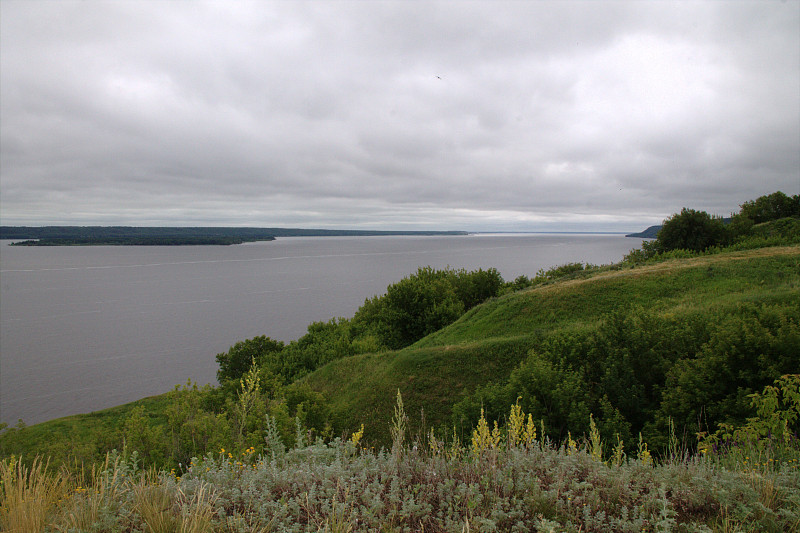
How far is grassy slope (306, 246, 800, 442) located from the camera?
1738 centimetres

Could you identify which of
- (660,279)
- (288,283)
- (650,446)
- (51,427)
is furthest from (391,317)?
(288,283)

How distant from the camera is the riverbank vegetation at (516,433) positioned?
339cm

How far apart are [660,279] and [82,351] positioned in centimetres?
6079

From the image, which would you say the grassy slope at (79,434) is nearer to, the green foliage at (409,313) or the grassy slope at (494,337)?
the grassy slope at (494,337)

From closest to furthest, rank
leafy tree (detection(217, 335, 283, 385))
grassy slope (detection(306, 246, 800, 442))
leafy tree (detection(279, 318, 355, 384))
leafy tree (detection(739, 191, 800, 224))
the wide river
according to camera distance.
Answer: grassy slope (detection(306, 246, 800, 442)) < leafy tree (detection(279, 318, 355, 384)) < leafy tree (detection(217, 335, 283, 385)) < the wide river < leafy tree (detection(739, 191, 800, 224))

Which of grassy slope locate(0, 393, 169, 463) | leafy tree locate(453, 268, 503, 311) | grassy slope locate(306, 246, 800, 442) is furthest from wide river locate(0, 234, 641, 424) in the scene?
grassy slope locate(306, 246, 800, 442)

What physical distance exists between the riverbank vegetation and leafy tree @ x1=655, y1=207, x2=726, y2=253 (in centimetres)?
1068

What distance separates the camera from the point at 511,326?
2403 cm

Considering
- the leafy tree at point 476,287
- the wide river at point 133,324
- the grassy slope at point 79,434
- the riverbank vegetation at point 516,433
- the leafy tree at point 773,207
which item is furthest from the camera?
the leafy tree at point 773,207

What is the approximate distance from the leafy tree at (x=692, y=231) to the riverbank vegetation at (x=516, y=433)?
10.7 metres

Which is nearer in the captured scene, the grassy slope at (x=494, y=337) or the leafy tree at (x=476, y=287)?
the grassy slope at (x=494, y=337)

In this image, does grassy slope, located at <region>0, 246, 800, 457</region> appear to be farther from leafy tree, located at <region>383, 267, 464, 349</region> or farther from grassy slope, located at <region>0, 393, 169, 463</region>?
leafy tree, located at <region>383, 267, 464, 349</region>

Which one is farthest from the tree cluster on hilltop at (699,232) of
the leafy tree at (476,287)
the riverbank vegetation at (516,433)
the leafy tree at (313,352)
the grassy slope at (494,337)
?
the leafy tree at (313,352)

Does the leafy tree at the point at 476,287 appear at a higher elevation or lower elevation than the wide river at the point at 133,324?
higher
